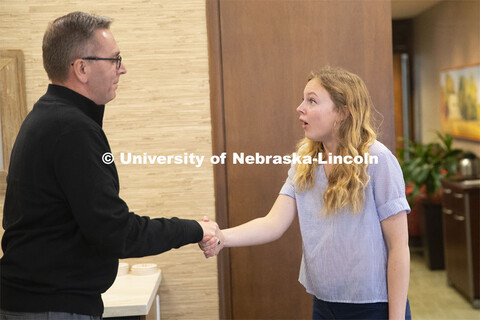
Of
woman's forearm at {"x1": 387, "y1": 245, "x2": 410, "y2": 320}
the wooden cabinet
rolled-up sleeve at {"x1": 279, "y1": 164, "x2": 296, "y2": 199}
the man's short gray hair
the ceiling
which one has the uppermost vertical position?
the ceiling

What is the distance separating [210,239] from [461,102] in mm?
4759

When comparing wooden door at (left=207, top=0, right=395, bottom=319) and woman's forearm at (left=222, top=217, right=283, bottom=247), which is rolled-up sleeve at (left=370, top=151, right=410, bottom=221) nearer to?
woman's forearm at (left=222, top=217, right=283, bottom=247)

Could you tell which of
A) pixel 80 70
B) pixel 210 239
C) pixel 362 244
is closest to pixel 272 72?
pixel 210 239

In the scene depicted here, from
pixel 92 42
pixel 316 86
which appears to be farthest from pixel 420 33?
pixel 92 42

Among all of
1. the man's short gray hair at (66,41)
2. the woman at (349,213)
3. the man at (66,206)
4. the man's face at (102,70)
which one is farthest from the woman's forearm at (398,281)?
the man's short gray hair at (66,41)

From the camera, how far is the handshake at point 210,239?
195 cm

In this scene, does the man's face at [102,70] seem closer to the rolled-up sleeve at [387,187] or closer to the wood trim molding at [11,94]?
the rolled-up sleeve at [387,187]

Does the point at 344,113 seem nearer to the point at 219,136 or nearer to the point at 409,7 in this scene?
the point at 219,136

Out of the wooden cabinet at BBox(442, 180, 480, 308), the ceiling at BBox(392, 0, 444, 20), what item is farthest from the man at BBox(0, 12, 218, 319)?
the ceiling at BBox(392, 0, 444, 20)

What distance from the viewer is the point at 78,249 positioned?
1502mm

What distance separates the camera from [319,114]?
1.90m

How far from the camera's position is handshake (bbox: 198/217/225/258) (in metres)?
1.95

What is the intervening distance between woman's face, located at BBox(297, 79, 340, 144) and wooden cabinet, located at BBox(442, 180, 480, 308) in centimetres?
280

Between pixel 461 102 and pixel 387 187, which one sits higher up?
pixel 461 102
